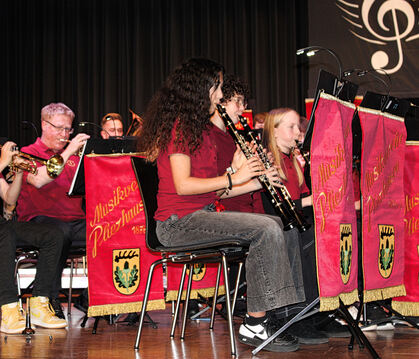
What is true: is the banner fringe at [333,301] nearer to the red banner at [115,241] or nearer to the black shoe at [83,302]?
the red banner at [115,241]

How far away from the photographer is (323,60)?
22.5ft

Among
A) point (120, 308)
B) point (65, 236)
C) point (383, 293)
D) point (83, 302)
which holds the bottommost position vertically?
point (83, 302)

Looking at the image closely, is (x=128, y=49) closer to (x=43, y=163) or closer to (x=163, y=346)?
(x=43, y=163)

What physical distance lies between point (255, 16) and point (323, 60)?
1.02 metres

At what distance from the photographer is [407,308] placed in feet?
10.8

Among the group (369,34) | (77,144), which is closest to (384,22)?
(369,34)

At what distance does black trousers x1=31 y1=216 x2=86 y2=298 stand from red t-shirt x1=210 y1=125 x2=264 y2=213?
1.21 metres

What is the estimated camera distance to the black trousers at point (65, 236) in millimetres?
3928

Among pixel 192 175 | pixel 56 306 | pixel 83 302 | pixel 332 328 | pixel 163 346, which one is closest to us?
pixel 192 175

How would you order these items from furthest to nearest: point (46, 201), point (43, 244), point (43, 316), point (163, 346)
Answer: point (46, 201) < point (43, 244) < point (43, 316) < point (163, 346)

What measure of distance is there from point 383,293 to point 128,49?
5539 millimetres

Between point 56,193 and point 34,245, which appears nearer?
point 34,245

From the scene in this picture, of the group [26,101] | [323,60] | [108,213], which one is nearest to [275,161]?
[108,213]

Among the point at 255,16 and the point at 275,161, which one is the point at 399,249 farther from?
the point at 255,16
